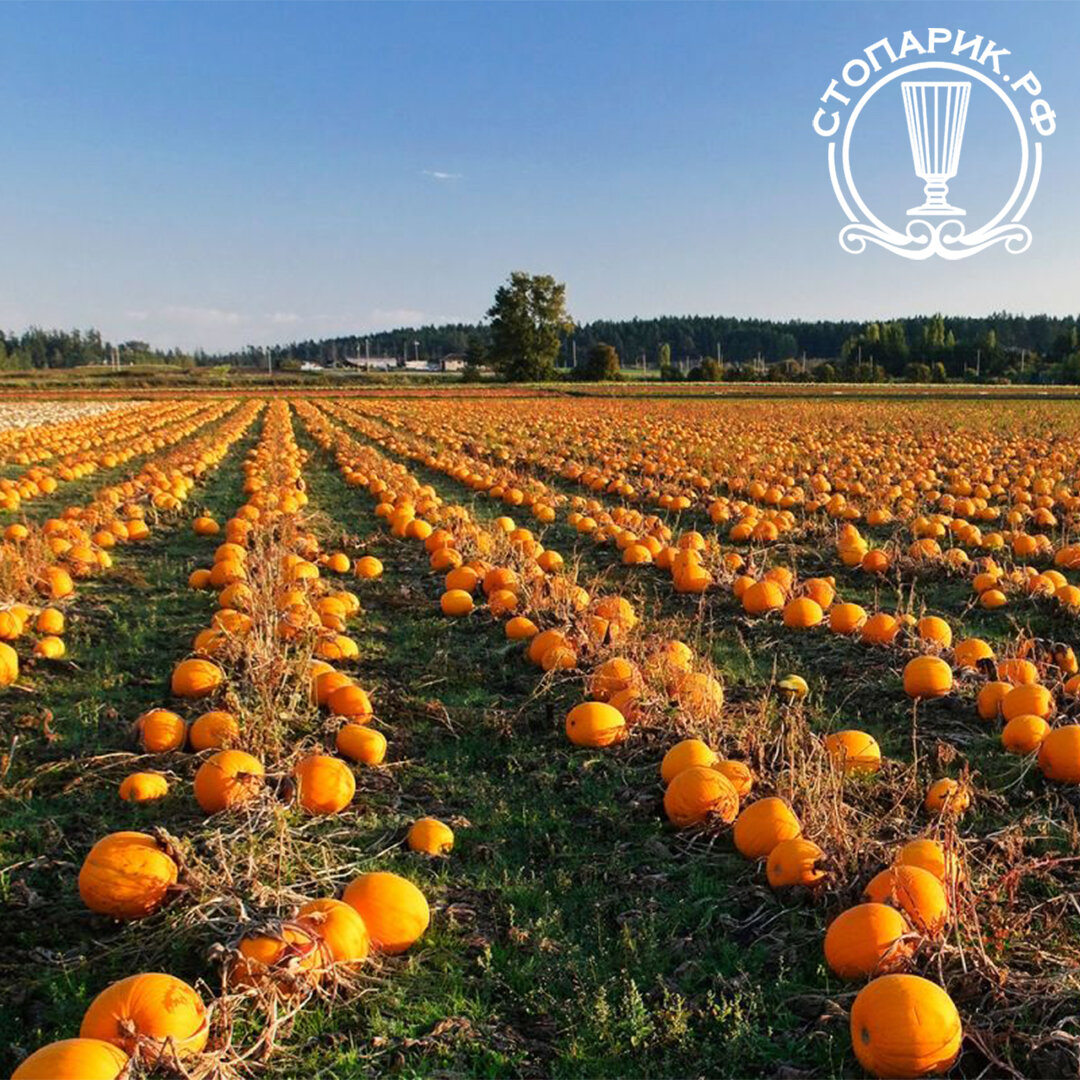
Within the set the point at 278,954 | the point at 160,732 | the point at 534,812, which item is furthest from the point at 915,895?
the point at 160,732

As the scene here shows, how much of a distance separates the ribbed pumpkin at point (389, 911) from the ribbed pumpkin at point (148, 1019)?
0.64 m

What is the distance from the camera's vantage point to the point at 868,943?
2.85m

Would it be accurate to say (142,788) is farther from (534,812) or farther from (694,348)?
(694,348)

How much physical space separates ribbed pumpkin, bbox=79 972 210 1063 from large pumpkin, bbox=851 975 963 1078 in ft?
6.33

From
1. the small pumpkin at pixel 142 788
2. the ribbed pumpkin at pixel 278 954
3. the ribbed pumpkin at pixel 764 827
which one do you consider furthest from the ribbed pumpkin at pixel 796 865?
the small pumpkin at pixel 142 788

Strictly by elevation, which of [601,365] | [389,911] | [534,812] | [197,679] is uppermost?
[601,365]

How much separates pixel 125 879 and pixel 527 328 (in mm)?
83489

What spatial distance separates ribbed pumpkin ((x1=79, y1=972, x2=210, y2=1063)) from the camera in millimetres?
2461

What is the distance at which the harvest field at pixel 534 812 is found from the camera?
2709 mm

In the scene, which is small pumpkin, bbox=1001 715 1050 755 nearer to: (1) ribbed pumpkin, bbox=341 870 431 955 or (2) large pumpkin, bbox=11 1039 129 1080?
(1) ribbed pumpkin, bbox=341 870 431 955

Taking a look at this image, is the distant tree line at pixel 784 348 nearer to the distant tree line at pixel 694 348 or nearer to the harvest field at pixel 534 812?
the distant tree line at pixel 694 348

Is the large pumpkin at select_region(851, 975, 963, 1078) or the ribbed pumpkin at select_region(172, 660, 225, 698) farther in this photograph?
the ribbed pumpkin at select_region(172, 660, 225, 698)

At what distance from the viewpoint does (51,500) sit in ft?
41.3

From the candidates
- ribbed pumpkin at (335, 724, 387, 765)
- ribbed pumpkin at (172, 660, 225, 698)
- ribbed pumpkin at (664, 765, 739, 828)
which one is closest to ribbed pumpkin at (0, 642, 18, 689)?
ribbed pumpkin at (172, 660, 225, 698)
